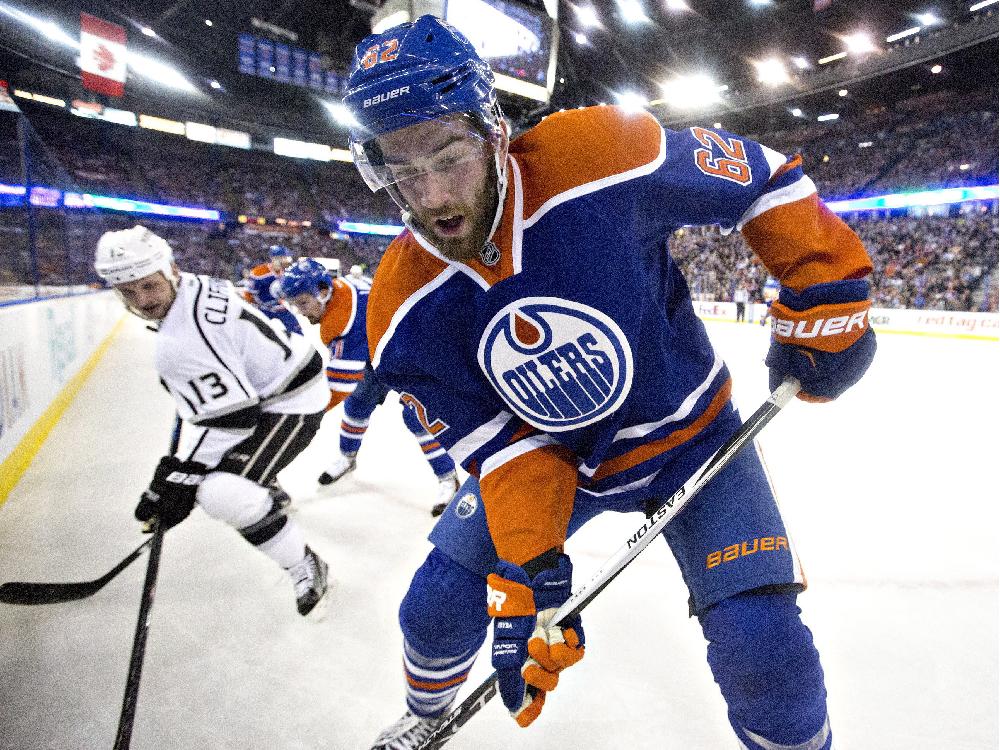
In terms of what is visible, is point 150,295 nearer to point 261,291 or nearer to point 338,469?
point 338,469

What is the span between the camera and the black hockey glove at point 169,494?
5.48 ft

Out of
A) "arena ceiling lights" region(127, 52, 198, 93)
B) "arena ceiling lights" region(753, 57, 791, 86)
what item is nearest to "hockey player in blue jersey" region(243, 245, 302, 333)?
"arena ceiling lights" region(753, 57, 791, 86)

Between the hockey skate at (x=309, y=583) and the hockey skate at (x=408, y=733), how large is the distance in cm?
58

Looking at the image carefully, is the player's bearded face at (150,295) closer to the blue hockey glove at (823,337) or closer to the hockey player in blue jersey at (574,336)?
the hockey player in blue jersey at (574,336)

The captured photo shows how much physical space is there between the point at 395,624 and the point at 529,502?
1.01m

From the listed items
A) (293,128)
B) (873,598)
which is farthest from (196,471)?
(293,128)

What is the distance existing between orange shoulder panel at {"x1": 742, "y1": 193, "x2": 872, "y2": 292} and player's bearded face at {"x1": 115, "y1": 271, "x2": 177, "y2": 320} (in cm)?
168

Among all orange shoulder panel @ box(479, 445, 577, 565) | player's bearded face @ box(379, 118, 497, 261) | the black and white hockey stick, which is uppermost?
player's bearded face @ box(379, 118, 497, 261)

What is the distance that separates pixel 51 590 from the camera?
1.67 meters

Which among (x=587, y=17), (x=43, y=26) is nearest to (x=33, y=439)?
(x=587, y=17)

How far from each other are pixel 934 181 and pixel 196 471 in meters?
17.7

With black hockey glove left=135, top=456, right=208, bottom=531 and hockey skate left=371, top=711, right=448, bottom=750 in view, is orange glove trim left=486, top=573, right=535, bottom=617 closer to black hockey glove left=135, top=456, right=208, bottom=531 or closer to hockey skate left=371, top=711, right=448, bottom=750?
hockey skate left=371, top=711, right=448, bottom=750

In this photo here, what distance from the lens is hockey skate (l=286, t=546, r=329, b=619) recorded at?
5.75ft

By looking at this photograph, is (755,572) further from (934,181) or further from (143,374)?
(934,181)
